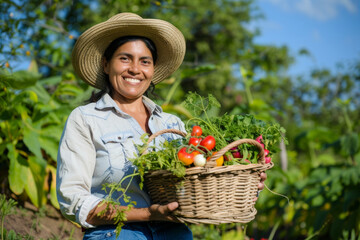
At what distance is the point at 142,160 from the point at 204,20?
17.4 m

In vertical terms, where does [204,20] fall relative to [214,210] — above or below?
above

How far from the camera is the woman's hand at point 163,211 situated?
66.6 inches

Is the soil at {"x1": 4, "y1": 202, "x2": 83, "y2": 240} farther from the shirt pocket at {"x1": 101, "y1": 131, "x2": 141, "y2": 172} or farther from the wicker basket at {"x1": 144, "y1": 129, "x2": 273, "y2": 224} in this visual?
the wicker basket at {"x1": 144, "y1": 129, "x2": 273, "y2": 224}

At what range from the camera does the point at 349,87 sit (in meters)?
22.1

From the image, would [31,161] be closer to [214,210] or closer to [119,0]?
[119,0]

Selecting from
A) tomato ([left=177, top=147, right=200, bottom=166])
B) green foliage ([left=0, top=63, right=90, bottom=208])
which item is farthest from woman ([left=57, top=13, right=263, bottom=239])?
green foliage ([left=0, top=63, right=90, bottom=208])

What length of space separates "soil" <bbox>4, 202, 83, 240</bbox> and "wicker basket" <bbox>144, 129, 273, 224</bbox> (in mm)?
1715

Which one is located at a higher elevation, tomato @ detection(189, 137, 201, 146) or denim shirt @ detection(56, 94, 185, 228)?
tomato @ detection(189, 137, 201, 146)

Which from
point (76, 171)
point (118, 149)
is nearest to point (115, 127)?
point (118, 149)

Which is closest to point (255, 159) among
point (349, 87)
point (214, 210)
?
point (214, 210)

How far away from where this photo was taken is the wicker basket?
164 cm

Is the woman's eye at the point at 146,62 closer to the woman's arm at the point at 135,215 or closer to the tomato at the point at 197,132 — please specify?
the tomato at the point at 197,132

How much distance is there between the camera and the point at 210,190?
1.66 meters

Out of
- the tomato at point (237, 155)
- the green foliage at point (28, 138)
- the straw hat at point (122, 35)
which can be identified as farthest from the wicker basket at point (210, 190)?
the green foliage at point (28, 138)
